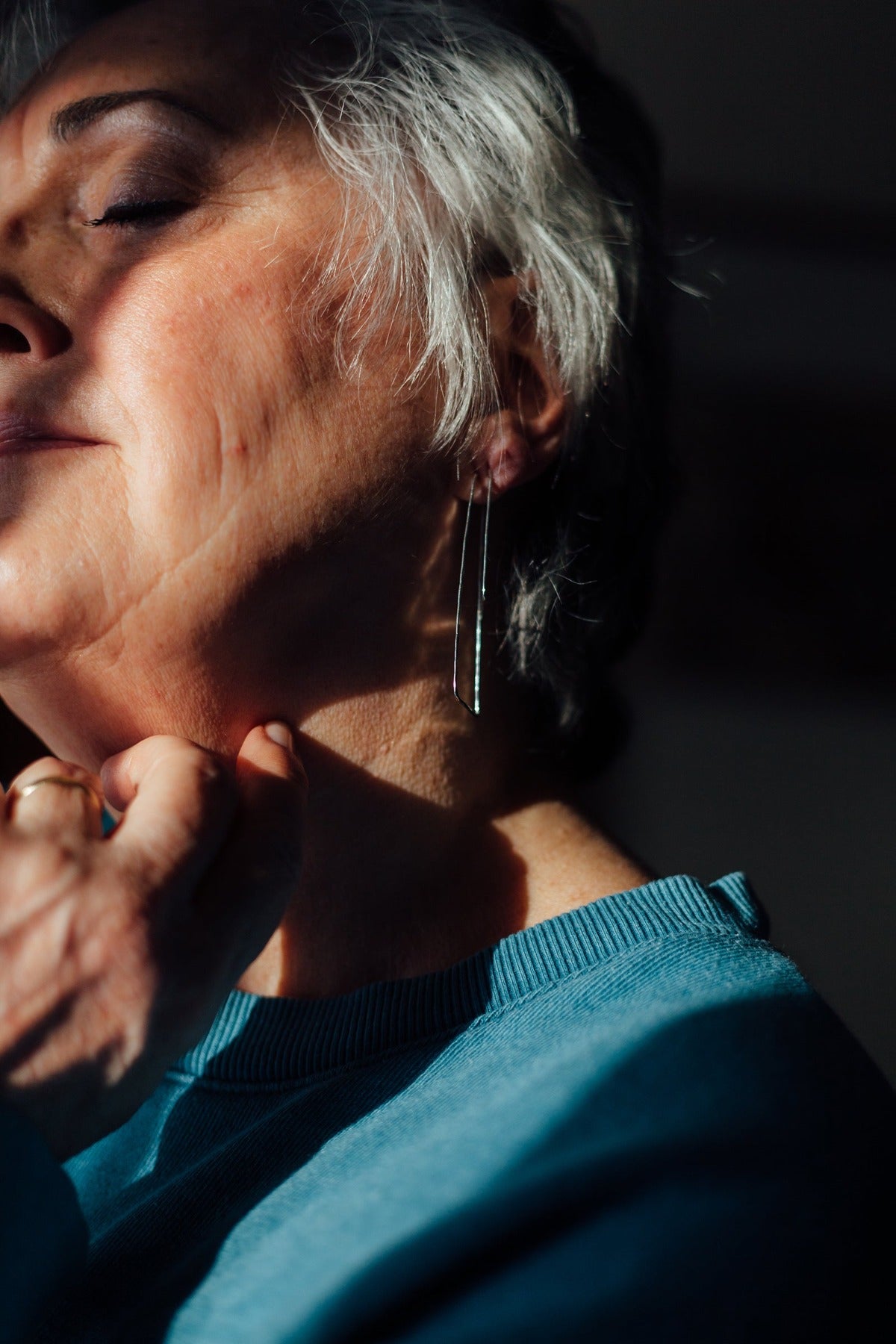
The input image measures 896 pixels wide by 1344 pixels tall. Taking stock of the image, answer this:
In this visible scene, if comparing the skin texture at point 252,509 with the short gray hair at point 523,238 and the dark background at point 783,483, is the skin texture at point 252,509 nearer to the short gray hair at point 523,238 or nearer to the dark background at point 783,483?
the short gray hair at point 523,238

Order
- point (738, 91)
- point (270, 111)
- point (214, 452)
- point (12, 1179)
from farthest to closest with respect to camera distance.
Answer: point (738, 91)
point (270, 111)
point (214, 452)
point (12, 1179)

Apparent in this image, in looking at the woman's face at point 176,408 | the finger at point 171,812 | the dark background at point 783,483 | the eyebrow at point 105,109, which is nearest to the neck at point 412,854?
the woman's face at point 176,408

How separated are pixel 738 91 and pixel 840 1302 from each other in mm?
2530

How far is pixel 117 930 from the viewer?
743 mm

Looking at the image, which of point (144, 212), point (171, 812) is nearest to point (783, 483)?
point (144, 212)

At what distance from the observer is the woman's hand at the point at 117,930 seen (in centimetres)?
72

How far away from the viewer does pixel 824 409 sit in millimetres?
2547

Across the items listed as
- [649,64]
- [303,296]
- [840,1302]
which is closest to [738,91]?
[649,64]

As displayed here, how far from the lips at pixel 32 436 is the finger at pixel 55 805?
0.98ft

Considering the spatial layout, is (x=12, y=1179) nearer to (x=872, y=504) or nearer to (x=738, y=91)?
(x=872, y=504)

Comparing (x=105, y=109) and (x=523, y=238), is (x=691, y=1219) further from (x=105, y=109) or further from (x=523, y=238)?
(x=105, y=109)


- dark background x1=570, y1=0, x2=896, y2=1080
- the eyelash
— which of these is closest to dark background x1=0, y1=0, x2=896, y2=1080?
dark background x1=570, y1=0, x2=896, y2=1080

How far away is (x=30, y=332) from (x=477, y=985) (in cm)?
74

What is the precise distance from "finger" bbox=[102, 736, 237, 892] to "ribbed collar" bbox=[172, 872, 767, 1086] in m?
0.28
